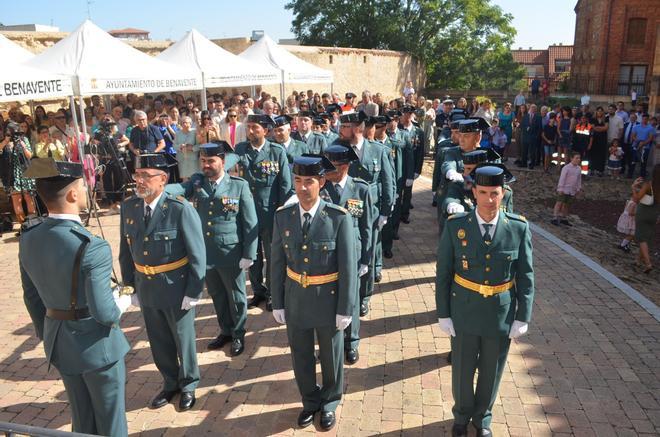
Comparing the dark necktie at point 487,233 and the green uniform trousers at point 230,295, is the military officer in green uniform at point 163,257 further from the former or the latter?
the dark necktie at point 487,233

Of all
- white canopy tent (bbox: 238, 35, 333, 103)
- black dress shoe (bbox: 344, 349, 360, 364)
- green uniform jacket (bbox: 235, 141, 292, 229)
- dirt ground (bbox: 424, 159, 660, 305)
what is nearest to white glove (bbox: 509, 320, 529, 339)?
black dress shoe (bbox: 344, 349, 360, 364)

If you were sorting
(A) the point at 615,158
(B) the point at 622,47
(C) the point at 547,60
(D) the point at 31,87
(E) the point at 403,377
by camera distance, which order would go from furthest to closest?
(C) the point at 547,60
(B) the point at 622,47
(A) the point at 615,158
(D) the point at 31,87
(E) the point at 403,377

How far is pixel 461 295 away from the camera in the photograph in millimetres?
3953

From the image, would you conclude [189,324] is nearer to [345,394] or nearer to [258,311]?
[345,394]

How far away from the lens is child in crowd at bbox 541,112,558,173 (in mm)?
16188

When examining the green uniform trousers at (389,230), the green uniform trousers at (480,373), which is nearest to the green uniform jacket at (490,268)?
the green uniform trousers at (480,373)

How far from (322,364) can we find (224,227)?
1754 mm

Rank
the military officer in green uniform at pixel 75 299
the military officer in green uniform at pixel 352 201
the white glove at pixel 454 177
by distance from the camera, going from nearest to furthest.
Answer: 1. the military officer in green uniform at pixel 75 299
2. the military officer in green uniform at pixel 352 201
3. the white glove at pixel 454 177

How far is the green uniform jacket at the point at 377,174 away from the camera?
6.49 m

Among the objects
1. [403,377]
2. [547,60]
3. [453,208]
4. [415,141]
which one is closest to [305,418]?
[403,377]

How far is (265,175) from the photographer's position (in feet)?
21.0

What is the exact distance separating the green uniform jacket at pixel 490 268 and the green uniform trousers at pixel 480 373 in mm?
120

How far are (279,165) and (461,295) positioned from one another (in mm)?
3200

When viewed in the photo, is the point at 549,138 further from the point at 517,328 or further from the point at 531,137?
the point at 517,328
